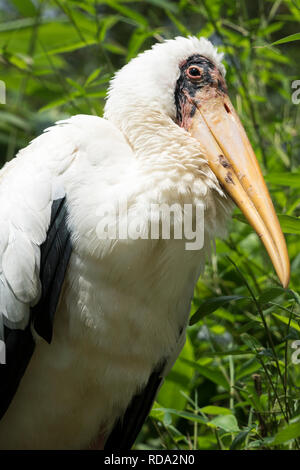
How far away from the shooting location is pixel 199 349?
11.1 feet

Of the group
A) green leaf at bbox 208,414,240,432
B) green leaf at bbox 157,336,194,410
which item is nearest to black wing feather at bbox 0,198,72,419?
green leaf at bbox 208,414,240,432

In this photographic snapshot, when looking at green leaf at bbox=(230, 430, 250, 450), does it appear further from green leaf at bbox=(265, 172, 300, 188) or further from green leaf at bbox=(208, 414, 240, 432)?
green leaf at bbox=(265, 172, 300, 188)

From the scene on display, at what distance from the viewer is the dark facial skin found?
8.30 ft

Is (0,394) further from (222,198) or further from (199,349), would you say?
(199,349)

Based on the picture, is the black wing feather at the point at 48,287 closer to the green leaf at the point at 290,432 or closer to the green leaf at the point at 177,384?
the green leaf at the point at 290,432

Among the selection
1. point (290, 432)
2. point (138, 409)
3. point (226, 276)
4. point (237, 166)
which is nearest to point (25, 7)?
point (237, 166)

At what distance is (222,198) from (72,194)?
0.50 m

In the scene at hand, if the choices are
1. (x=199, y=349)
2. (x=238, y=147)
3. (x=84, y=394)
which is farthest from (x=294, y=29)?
(x=84, y=394)

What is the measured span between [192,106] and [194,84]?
8 cm

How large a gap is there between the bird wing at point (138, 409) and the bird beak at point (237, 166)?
0.59 metres

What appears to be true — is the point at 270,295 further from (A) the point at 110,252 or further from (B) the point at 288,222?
(A) the point at 110,252

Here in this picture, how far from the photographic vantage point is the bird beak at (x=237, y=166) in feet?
6.89

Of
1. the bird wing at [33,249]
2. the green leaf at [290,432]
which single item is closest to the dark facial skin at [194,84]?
the bird wing at [33,249]

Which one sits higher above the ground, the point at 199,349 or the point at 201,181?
the point at 201,181
